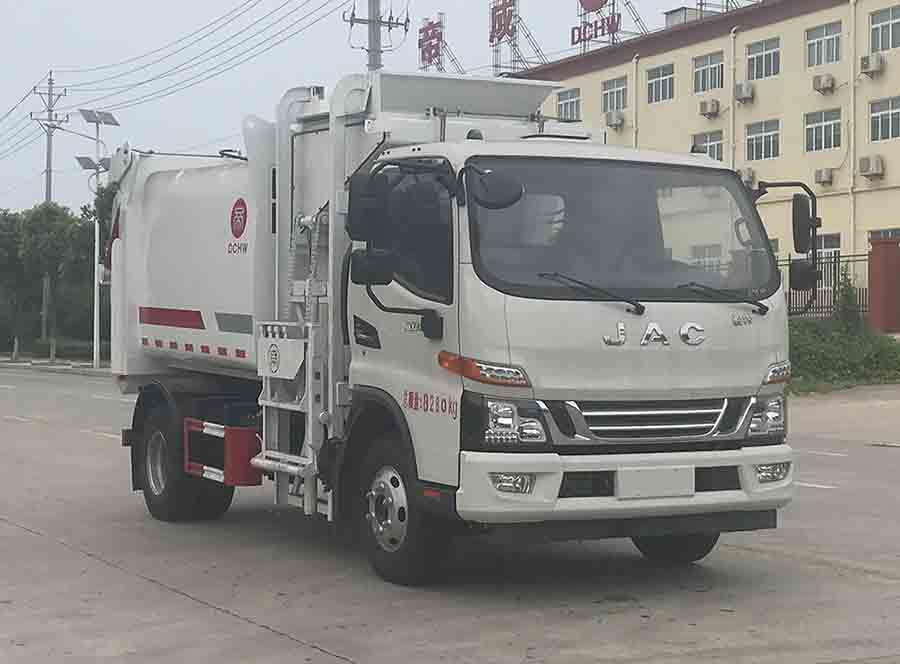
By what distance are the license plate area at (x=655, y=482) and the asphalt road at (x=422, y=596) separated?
0.62m

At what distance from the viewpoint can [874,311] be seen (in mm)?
32469

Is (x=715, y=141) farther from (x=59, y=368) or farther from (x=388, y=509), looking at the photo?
(x=388, y=509)

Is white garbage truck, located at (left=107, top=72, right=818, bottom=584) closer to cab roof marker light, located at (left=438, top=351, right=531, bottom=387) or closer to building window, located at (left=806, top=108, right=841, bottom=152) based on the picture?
cab roof marker light, located at (left=438, top=351, right=531, bottom=387)

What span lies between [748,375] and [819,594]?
1.31 m

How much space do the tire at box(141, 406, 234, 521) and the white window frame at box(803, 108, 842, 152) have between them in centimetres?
3398

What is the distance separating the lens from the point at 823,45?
42.6 meters

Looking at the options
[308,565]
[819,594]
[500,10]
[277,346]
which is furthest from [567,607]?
[500,10]

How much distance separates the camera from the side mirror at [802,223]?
28.9ft

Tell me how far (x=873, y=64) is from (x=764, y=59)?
5.32m

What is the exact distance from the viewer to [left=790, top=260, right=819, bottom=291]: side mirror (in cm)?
891

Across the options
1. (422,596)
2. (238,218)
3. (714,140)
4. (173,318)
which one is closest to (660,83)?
(714,140)

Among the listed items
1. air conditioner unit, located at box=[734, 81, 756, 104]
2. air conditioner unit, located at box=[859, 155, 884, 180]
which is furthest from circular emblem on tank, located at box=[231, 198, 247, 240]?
air conditioner unit, located at box=[734, 81, 756, 104]

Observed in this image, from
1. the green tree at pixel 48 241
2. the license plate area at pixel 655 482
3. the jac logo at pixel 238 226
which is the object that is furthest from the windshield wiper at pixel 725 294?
the green tree at pixel 48 241

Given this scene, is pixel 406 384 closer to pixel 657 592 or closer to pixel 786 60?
pixel 657 592
